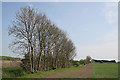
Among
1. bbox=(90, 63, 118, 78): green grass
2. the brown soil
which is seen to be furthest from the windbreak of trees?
bbox=(90, 63, 118, 78): green grass

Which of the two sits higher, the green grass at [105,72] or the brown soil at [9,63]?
the brown soil at [9,63]

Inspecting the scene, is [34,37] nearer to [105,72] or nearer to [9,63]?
[9,63]

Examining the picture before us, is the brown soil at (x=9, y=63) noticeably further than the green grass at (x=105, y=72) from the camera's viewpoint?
Yes

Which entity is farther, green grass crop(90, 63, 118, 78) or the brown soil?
the brown soil

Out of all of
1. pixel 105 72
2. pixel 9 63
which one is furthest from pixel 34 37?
pixel 105 72

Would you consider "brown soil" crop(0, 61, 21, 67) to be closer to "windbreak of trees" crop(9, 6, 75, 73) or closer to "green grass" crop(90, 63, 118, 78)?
"windbreak of trees" crop(9, 6, 75, 73)

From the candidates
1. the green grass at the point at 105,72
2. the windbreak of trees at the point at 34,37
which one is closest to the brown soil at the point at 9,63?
the windbreak of trees at the point at 34,37

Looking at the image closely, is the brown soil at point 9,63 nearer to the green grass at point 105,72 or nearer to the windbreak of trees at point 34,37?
the windbreak of trees at point 34,37

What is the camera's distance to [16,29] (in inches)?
492

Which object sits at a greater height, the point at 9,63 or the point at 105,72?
the point at 9,63

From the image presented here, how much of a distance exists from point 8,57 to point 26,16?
204 inches

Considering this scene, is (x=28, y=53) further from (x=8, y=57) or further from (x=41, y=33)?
(x=41, y=33)

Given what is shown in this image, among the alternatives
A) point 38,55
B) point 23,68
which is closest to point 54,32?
point 38,55

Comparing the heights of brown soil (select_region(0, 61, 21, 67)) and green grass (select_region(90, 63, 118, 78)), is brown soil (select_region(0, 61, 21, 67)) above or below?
above
